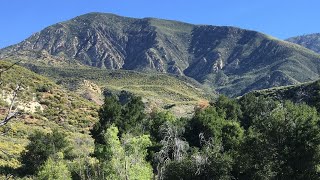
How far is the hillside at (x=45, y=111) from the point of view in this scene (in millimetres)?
78894

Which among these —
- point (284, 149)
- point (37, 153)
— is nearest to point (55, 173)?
point (37, 153)

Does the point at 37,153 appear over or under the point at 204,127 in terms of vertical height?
under

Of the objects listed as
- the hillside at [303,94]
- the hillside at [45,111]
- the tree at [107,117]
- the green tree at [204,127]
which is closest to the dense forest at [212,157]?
the green tree at [204,127]

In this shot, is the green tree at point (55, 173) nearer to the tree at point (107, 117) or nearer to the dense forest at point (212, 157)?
the dense forest at point (212, 157)

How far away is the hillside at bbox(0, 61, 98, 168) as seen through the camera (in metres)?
78.9

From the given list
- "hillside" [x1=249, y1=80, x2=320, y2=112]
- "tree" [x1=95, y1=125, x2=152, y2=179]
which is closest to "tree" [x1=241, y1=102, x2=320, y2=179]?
"tree" [x1=95, y1=125, x2=152, y2=179]

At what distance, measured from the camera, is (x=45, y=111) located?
3777 inches

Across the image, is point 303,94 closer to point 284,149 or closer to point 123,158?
point 284,149

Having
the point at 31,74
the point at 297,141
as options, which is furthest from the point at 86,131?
the point at 297,141

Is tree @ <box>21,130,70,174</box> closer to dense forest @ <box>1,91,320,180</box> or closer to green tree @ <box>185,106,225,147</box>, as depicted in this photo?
dense forest @ <box>1,91,320,180</box>

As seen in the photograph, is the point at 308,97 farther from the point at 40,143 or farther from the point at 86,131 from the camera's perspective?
the point at 40,143

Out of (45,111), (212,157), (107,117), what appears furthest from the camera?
(45,111)

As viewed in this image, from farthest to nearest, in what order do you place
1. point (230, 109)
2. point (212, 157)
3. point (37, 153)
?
point (230, 109), point (37, 153), point (212, 157)

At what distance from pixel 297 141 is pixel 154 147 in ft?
76.5
